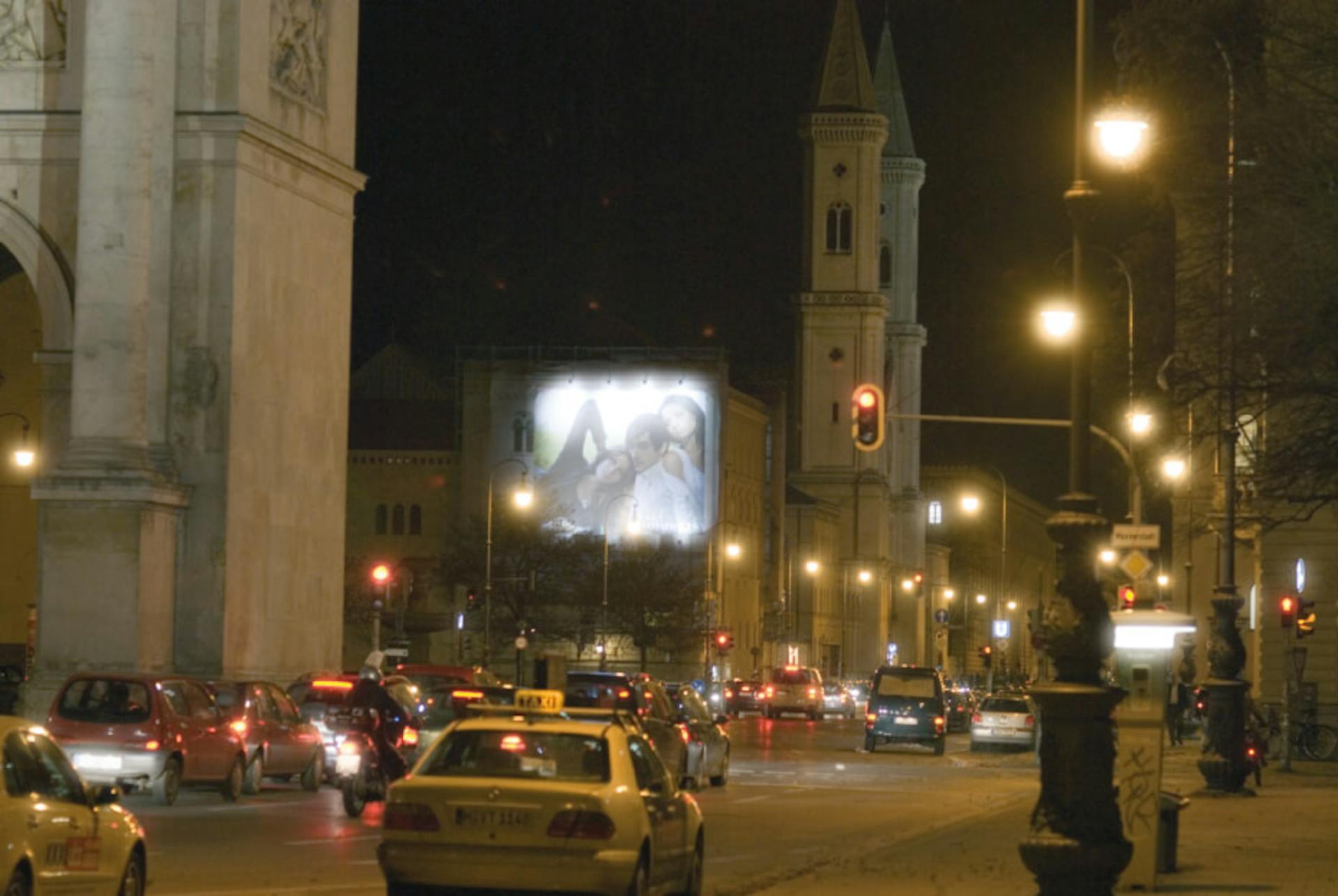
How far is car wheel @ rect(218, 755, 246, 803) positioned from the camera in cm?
3123

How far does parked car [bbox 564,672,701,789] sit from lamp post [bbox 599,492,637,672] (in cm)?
5858

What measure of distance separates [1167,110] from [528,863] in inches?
921

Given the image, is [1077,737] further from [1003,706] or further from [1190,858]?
[1003,706]

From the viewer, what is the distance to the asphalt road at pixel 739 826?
20906 mm

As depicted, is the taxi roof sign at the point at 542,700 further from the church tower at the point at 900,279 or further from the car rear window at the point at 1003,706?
the church tower at the point at 900,279

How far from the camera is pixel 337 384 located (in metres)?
46.2

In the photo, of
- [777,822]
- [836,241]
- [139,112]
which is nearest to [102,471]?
[139,112]

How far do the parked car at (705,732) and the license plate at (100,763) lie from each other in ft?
27.7

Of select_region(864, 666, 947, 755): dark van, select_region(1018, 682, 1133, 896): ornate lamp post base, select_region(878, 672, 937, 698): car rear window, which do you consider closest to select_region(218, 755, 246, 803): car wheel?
select_region(1018, 682, 1133, 896): ornate lamp post base

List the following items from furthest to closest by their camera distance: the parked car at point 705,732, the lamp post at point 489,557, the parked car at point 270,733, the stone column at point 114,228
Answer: the lamp post at point 489,557, the stone column at point 114,228, the parked car at point 705,732, the parked car at point 270,733

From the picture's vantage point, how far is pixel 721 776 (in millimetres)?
37500

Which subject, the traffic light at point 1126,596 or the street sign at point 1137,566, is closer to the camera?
the street sign at point 1137,566

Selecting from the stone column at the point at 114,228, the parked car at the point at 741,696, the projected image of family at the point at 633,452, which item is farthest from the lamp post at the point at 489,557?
the stone column at the point at 114,228

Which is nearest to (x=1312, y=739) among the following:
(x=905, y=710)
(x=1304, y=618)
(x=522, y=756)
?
(x=1304, y=618)
